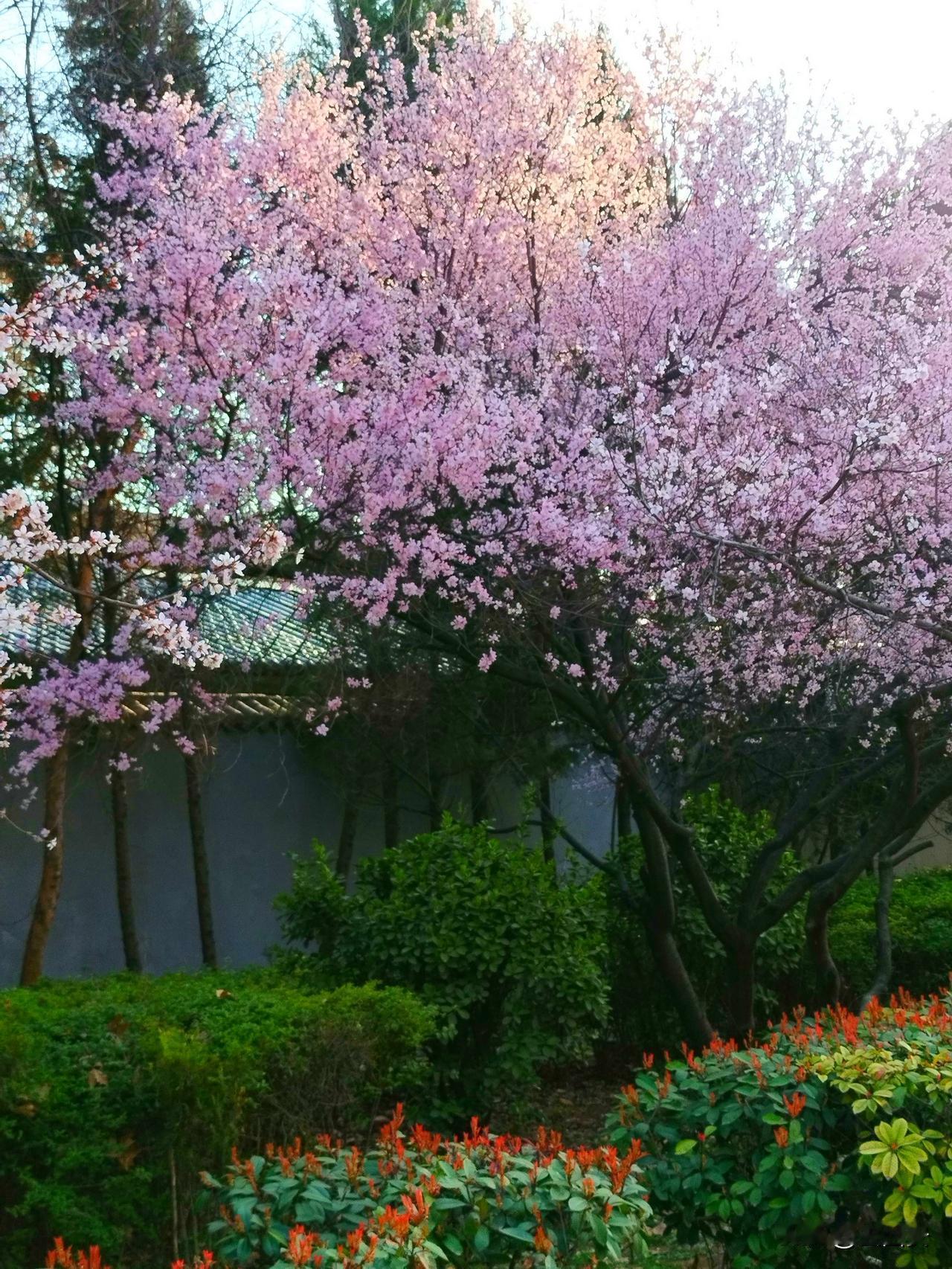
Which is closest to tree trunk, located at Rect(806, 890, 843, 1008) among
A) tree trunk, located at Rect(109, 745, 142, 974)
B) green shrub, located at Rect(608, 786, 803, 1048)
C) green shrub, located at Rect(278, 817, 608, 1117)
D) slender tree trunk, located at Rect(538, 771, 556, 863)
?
green shrub, located at Rect(608, 786, 803, 1048)

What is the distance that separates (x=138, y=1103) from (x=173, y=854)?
852cm

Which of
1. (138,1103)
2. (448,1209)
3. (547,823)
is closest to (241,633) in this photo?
(547,823)

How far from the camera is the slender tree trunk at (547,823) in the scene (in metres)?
8.30

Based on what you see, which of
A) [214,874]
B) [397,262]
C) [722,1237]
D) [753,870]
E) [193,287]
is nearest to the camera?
[722,1237]

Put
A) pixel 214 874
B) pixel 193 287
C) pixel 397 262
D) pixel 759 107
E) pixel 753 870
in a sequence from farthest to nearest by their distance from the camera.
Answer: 1. pixel 214 874
2. pixel 759 107
3. pixel 397 262
4. pixel 753 870
5. pixel 193 287

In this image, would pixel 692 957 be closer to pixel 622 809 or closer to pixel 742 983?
pixel 742 983

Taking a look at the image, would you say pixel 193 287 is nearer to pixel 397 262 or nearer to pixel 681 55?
pixel 397 262

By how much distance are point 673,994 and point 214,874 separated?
654cm

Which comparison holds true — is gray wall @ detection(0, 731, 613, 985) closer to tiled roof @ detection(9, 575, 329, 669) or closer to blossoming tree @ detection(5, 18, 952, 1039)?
tiled roof @ detection(9, 575, 329, 669)

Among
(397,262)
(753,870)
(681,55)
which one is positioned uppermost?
(681,55)

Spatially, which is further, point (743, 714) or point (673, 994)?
point (743, 714)

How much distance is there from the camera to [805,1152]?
3391 mm

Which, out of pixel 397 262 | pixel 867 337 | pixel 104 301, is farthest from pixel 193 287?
pixel 867 337

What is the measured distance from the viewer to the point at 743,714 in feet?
26.0
